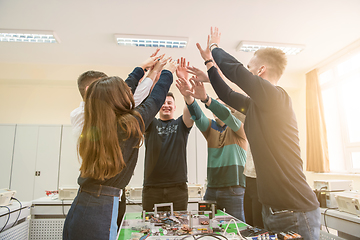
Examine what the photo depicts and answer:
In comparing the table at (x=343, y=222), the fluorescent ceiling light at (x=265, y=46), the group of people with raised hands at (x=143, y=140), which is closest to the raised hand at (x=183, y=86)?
the group of people with raised hands at (x=143, y=140)

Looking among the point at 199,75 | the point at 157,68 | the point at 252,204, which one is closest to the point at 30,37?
the point at 157,68

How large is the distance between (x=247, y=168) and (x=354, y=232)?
1.09 metres

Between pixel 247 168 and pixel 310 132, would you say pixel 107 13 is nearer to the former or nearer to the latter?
pixel 247 168

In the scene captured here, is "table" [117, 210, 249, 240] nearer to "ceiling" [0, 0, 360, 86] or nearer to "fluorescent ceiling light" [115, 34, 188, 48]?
"ceiling" [0, 0, 360, 86]

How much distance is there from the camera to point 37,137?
4074mm

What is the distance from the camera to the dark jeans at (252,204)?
5.44 feet

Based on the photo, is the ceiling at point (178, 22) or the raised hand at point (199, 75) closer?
the raised hand at point (199, 75)

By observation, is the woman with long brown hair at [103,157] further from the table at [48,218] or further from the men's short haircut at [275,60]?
the table at [48,218]

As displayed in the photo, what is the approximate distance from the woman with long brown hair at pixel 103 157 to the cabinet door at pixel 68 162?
3347 mm

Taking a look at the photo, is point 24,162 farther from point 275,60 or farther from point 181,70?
point 275,60

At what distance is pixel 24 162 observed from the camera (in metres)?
3.97

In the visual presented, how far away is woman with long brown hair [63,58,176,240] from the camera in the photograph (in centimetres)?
87

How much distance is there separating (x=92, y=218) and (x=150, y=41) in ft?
11.3

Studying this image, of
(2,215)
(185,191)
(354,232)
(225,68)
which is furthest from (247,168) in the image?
(2,215)
